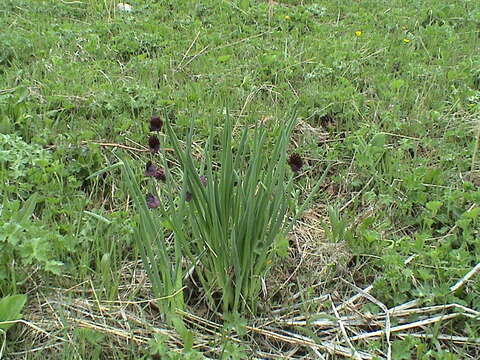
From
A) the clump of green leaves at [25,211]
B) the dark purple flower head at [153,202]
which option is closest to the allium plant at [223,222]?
the dark purple flower head at [153,202]

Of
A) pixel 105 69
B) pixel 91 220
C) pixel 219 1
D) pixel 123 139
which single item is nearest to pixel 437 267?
pixel 91 220

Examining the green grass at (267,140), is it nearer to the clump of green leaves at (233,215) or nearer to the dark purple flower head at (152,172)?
the clump of green leaves at (233,215)

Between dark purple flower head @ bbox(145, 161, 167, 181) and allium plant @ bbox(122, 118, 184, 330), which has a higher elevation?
dark purple flower head @ bbox(145, 161, 167, 181)

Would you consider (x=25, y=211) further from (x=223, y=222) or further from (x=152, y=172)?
Answer: (x=223, y=222)

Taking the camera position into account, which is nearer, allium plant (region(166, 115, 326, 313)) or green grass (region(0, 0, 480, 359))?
allium plant (region(166, 115, 326, 313))

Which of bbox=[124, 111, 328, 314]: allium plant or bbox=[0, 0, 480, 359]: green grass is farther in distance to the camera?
bbox=[0, 0, 480, 359]: green grass

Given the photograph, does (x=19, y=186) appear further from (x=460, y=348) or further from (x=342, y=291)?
(x=460, y=348)

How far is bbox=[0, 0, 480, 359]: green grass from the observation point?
2039mm

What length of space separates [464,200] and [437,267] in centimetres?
55

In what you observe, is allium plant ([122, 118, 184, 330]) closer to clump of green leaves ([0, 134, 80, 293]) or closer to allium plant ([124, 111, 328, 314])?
allium plant ([124, 111, 328, 314])

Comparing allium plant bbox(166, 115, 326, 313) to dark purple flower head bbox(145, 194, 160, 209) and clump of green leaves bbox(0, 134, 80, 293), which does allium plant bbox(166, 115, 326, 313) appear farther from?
clump of green leaves bbox(0, 134, 80, 293)

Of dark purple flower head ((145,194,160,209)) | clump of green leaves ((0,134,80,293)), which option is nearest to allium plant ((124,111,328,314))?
dark purple flower head ((145,194,160,209))

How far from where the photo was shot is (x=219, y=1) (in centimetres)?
512

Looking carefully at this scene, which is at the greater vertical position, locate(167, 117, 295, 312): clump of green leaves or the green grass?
locate(167, 117, 295, 312): clump of green leaves
